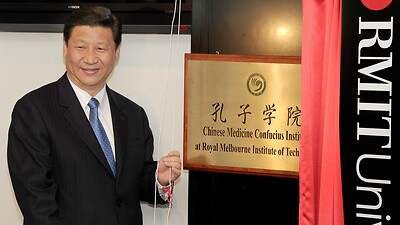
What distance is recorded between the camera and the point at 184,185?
232 centimetres

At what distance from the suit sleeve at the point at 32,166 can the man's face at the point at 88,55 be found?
18 centimetres

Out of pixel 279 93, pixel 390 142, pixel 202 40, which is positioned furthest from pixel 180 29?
pixel 390 142

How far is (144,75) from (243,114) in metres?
0.59

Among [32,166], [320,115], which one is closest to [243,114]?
[320,115]

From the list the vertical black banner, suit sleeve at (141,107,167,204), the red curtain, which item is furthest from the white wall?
the vertical black banner

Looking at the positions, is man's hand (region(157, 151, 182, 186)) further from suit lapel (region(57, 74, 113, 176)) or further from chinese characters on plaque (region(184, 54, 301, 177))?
suit lapel (region(57, 74, 113, 176))

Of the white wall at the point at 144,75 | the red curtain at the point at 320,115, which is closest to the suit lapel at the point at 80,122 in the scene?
the white wall at the point at 144,75

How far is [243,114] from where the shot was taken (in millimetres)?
1896

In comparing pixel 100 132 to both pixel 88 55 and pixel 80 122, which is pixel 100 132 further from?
pixel 88 55

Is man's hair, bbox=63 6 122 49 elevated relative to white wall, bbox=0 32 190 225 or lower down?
elevated

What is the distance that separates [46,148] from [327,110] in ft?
2.88

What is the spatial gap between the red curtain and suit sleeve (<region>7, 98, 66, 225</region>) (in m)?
0.76

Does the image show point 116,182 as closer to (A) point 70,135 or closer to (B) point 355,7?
(A) point 70,135

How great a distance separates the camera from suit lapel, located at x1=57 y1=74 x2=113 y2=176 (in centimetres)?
192
